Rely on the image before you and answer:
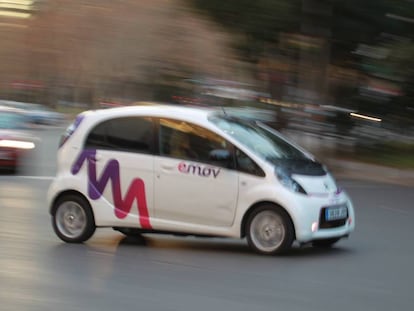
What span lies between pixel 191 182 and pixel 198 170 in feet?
0.55

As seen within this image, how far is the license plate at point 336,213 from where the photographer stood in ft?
28.8

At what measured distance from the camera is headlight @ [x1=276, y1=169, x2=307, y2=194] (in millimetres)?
8586

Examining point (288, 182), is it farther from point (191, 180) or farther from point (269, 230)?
point (191, 180)

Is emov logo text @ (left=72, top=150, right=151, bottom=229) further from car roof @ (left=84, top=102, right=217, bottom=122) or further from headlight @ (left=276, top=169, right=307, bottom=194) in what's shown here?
headlight @ (left=276, top=169, right=307, bottom=194)

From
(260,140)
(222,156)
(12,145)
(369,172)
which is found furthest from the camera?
(369,172)

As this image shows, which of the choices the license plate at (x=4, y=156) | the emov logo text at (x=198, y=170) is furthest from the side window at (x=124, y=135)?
the license plate at (x=4, y=156)

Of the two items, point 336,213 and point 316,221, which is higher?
point 336,213

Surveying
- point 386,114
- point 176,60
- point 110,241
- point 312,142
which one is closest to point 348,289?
point 110,241

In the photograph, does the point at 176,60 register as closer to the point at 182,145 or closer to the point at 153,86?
the point at 153,86

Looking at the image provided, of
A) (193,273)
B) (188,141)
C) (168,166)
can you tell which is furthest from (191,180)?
(193,273)

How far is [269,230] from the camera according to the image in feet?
28.6

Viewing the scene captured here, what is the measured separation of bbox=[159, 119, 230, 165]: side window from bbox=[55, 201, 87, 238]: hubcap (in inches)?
54.2

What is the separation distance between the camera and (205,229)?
8977mm

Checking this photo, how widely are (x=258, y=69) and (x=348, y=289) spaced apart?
48.9 feet
